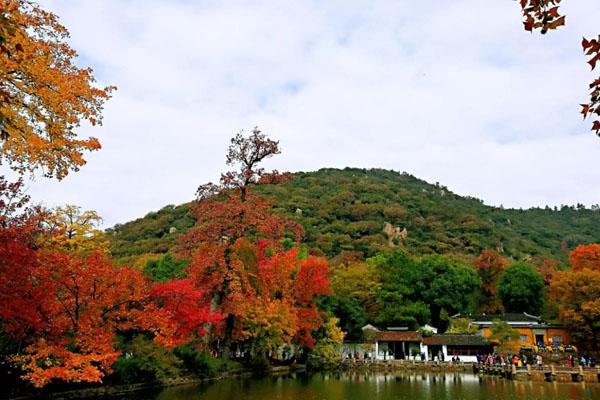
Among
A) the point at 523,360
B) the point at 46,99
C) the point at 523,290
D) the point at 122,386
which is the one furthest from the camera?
the point at 523,290

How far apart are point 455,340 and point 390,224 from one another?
171 feet

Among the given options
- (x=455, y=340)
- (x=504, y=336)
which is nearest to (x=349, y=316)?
(x=455, y=340)

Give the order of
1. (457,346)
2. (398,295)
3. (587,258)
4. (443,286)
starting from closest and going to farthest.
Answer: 1. (457,346)
2. (587,258)
3. (398,295)
4. (443,286)

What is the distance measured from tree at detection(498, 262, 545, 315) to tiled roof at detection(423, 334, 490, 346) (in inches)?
484

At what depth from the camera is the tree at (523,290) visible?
157ft

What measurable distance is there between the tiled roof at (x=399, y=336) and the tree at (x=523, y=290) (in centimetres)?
1474

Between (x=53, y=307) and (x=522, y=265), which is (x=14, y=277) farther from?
(x=522, y=265)

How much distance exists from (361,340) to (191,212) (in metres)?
25.0

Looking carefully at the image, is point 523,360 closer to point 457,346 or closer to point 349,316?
point 457,346

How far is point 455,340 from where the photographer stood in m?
39.3

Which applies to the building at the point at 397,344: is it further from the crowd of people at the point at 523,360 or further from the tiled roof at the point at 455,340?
the crowd of people at the point at 523,360

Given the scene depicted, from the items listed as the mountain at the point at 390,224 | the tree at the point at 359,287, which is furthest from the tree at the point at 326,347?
the mountain at the point at 390,224

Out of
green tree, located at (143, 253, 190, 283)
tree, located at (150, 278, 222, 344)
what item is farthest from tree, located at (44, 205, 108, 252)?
green tree, located at (143, 253, 190, 283)

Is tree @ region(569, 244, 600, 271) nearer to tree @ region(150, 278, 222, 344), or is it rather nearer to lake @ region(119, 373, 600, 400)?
lake @ region(119, 373, 600, 400)
